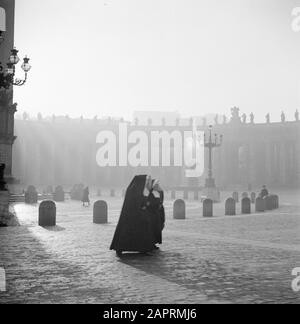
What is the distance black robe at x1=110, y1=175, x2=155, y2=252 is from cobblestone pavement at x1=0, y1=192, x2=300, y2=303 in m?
0.24

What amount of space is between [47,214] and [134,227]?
662cm

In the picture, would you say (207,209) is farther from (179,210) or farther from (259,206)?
(259,206)

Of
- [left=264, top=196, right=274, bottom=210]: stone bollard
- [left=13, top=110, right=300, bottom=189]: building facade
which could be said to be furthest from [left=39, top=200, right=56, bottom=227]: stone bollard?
[left=13, top=110, right=300, bottom=189]: building facade

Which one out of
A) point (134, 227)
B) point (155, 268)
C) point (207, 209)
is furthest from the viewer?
point (207, 209)

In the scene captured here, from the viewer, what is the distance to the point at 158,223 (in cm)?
981

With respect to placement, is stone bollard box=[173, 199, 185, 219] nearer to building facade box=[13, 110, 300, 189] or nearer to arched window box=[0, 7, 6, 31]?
arched window box=[0, 7, 6, 31]

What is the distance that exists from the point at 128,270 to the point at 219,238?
4.97 metres

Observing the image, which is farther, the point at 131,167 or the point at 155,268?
the point at 131,167

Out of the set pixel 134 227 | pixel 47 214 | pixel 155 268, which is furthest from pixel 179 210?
pixel 155 268

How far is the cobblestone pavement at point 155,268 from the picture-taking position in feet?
18.5

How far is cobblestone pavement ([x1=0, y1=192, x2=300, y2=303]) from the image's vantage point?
5641 mm

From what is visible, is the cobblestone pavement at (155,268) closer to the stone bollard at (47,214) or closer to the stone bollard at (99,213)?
the stone bollard at (47,214)

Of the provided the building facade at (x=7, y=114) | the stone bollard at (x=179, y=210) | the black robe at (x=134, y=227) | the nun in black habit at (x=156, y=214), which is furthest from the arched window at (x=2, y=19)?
the black robe at (x=134, y=227)

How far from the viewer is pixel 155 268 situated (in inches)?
301
